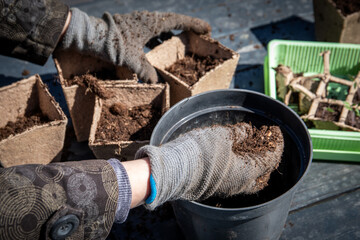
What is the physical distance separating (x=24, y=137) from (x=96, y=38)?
48 centimetres

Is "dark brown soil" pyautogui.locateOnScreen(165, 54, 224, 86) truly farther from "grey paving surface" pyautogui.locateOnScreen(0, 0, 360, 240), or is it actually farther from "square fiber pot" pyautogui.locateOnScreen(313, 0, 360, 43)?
"square fiber pot" pyautogui.locateOnScreen(313, 0, 360, 43)

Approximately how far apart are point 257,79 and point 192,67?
0.42 m

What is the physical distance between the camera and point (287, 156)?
45.8 inches

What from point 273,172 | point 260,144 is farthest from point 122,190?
point 273,172

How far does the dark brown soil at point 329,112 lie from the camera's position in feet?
4.88

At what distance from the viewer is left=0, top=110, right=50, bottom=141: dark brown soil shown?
53.7 inches

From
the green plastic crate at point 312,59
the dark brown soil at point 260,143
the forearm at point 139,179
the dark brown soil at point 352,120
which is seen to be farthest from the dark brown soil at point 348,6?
the forearm at point 139,179

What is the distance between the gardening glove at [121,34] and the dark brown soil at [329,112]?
0.72 metres

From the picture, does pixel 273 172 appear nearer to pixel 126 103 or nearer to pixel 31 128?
pixel 126 103

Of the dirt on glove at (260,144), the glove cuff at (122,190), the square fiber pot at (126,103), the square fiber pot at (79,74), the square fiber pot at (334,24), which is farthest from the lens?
the square fiber pot at (334,24)

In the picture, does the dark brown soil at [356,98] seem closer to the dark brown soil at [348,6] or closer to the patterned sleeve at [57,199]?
the dark brown soil at [348,6]

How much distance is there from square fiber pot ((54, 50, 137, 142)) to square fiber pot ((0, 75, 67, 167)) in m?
0.08

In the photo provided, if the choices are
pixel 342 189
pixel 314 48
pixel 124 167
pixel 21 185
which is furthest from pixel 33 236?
pixel 314 48

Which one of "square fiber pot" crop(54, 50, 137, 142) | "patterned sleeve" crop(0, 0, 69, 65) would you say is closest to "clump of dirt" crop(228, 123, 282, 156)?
"square fiber pot" crop(54, 50, 137, 142)
